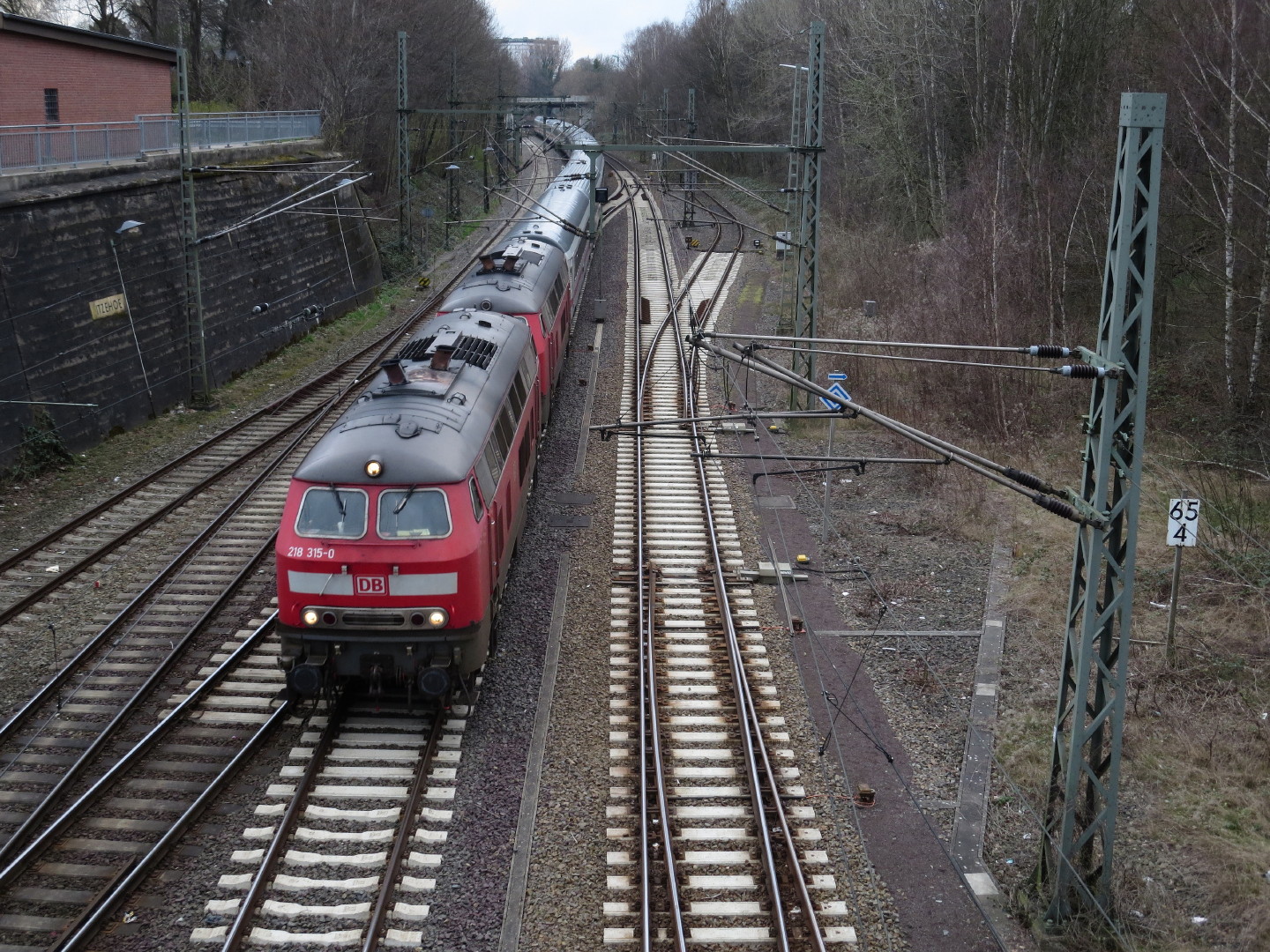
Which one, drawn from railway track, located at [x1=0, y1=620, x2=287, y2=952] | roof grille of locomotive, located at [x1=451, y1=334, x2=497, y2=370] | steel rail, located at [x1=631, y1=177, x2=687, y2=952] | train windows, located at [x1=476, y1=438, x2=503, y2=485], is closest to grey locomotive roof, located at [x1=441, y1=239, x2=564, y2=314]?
roof grille of locomotive, located at [x1=451, y1=334, x2=497, y2=370]

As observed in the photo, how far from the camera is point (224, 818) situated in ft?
33.0

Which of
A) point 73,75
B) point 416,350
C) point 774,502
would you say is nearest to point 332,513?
point 416,350

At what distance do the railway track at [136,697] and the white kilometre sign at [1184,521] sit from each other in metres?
9.96

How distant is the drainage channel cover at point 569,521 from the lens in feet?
58.7

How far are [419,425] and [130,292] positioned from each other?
14.7 metres

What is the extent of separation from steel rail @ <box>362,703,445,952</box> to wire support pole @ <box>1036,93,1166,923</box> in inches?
207

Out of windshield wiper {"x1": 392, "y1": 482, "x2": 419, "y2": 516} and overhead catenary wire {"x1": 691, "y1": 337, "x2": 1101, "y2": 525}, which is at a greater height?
overhead catenary wire {"x1": 691, "y1": 337, "x2": 1101, "y2": 525}

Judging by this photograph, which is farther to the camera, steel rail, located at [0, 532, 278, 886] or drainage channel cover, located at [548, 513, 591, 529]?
drainage channel cover, located at [548, 513, 591, 529]

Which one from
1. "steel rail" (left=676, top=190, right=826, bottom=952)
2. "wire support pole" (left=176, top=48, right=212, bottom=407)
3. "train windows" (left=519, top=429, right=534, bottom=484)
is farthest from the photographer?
"wire support pole" (left=176, top=48, right=212, bottom=407)

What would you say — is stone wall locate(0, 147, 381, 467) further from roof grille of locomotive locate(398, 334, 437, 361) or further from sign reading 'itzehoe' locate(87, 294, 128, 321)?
roof grille of locomotive locate(398, 334, 437, 361)

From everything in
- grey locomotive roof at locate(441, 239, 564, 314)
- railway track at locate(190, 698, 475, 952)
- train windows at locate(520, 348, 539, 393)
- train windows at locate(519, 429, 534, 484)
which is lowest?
railway track at locate(190, 698, 475, 952)

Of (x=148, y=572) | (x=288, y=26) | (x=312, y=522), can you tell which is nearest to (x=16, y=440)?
(x=148, y=572)

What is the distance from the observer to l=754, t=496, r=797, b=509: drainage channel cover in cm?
1927

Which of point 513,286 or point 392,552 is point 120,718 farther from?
point 513,286
